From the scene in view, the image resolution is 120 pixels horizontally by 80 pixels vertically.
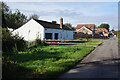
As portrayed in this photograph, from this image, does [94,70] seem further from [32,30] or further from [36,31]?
[32,30]

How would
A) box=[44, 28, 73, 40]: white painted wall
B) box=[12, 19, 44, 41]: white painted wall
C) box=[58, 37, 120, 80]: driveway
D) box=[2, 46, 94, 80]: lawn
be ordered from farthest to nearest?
box=[44, 28, 73, 40]: white painted wall
box=[12, 19, 44, 41]: white painted wall
box=[2, 46, 94, 80]: lawn
box=[58, 37, 120, 80]: driveway

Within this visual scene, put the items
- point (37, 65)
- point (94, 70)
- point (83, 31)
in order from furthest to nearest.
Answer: point (83, 31) < point (37, 65) < point (94, 70)

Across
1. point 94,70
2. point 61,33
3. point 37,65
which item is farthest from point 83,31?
point 94,70

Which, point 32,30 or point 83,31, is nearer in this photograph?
point 32,30

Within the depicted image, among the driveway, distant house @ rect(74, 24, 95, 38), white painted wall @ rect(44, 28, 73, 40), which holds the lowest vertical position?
the driveway

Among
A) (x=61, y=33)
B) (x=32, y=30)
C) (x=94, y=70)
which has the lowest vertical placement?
(x=94, y=70)

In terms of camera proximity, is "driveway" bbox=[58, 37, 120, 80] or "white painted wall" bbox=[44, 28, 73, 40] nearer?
"driveway" bbox=[58, 37, 120, 80]

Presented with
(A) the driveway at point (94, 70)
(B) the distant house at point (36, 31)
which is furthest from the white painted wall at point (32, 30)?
(A) the driveway at point (94, 70)

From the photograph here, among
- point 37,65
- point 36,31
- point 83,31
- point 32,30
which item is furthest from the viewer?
point 83,31

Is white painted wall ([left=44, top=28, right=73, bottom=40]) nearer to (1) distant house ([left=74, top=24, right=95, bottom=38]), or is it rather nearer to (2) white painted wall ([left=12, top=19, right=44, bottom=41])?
(2) white painted wall ([left=12, top=19, right=44, bottom=41])

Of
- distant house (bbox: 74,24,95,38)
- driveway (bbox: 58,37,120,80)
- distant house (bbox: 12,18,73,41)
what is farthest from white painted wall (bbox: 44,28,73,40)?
distant house (bbox: 74,24,95,38)

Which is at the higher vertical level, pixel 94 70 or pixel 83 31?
pixel 83 31

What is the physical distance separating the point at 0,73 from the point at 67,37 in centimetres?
3021

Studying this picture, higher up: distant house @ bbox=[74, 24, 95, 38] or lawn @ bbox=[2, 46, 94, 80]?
distant house @ bbox=[74, 24, 95, 38]
